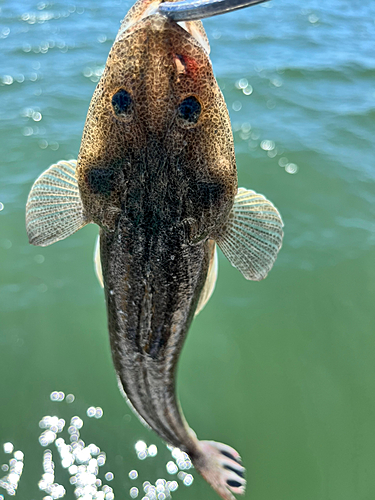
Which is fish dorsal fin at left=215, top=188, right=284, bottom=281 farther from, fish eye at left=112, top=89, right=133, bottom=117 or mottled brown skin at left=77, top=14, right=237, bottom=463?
fish eye at left=112, top=89, right=133, bottom=117

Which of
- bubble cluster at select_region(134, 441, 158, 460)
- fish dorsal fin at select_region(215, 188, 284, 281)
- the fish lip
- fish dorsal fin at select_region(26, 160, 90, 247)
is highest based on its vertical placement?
the fish lip

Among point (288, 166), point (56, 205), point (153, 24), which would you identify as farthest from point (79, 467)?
point (288, 166)

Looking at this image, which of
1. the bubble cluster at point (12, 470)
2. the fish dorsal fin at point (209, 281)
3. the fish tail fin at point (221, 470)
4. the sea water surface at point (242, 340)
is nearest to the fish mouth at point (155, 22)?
the fish dorsal fin at point (209, 281)

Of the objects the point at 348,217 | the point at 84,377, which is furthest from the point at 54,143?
the point at 348,217

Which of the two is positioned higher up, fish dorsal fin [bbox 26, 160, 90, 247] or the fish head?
the fish head

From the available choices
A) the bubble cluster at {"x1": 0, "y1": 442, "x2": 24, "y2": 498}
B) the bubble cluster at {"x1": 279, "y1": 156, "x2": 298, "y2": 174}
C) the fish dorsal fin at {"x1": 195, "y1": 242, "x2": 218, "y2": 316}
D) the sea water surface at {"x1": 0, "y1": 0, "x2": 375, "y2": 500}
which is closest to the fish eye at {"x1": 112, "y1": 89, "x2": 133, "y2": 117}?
the fish dorsal fin at {"x1": 195, "y1": 242, "x2": 218, "y2": 316}

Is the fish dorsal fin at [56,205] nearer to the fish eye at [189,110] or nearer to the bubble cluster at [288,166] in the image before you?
the fish eye at [189,110]

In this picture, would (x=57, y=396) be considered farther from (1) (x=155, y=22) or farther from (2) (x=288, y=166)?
(2) (x=288, y=166)
